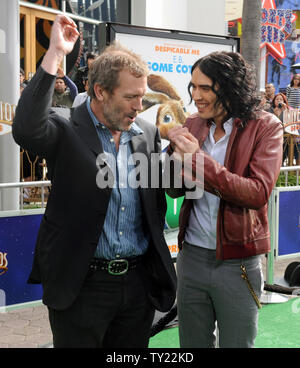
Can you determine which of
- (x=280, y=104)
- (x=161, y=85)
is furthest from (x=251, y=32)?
(x=280, y=104)

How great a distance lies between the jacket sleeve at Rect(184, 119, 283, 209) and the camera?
222 cm

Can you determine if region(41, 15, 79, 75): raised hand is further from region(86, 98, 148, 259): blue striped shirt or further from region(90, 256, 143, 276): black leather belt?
region(90, 256, 143, 276): black leather belt

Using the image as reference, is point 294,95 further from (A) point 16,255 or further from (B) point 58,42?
(B) point 58,42

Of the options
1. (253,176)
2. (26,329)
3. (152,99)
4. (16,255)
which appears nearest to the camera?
(253,176)

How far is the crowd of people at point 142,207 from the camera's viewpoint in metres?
2.15

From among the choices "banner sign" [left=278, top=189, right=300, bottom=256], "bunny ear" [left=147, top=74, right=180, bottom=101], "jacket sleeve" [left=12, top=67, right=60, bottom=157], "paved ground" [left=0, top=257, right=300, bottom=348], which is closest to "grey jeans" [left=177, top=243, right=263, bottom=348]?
"jacket sleeve" [left=12, top=67, right=60, bottom=157]

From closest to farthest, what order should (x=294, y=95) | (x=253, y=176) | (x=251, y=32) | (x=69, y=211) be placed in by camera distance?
(x=69, y=211) < (x=253, y=176) < (x=251, y=32) < (x=294, y=95)

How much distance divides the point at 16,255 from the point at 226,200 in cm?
204

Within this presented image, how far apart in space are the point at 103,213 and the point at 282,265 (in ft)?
16.8

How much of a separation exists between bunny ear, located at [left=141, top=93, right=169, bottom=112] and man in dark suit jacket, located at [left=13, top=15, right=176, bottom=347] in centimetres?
241

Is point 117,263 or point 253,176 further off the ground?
point 253,176

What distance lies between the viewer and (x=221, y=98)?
2363 mm

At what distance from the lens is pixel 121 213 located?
2234 mm
